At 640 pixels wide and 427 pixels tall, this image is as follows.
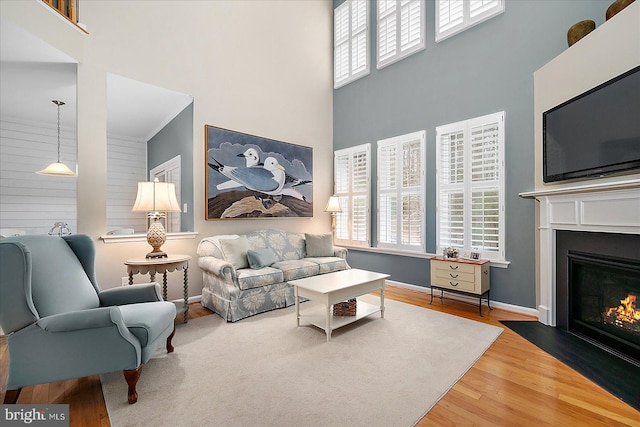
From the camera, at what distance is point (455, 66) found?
13.7 feet

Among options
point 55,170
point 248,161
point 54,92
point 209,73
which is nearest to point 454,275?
point 248,161

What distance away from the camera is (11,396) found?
5.77 ft

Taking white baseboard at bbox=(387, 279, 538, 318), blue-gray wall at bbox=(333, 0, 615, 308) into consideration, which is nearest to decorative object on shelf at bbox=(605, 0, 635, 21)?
blue-gray wall at bbox=(333, 0, 615, 308)

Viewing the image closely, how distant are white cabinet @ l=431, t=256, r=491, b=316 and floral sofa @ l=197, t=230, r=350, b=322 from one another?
1.32 metres

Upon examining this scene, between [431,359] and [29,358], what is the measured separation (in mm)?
2680

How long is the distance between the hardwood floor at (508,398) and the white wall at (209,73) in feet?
5.67

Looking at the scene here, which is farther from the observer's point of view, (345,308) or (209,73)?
(209,73)

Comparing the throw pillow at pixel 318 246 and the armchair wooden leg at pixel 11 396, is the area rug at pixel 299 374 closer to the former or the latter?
the armchair wooden leg at pixel 11 396

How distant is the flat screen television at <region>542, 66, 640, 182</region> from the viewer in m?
2.25

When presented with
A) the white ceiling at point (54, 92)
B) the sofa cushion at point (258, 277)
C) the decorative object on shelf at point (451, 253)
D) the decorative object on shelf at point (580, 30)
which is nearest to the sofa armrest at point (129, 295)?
the sofa cushion at point (258, 277)

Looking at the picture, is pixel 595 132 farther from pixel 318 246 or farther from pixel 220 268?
pixel 220 268

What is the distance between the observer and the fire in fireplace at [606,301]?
237cm

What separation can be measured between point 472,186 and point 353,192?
2.09 metres

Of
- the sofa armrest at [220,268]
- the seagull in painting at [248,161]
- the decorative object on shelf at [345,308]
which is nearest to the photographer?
the decorative object on shelf at [345,308]
